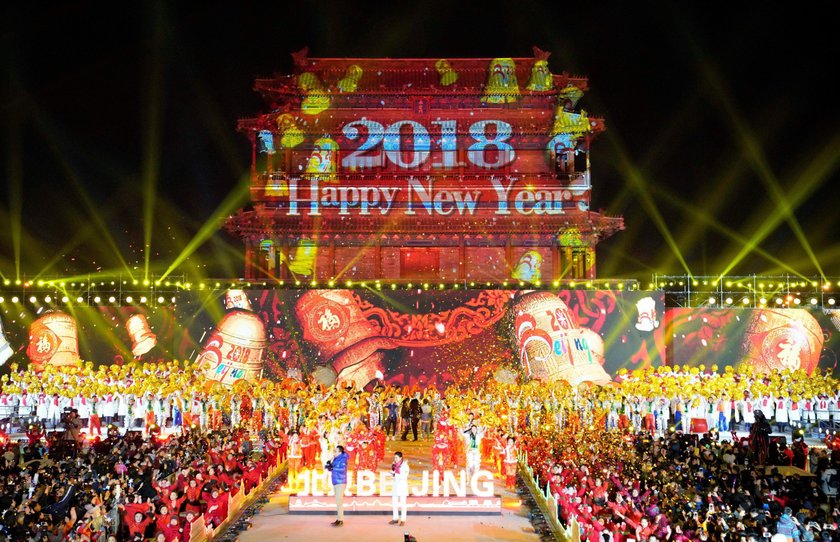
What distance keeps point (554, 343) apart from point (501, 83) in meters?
10.7

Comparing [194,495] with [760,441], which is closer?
[194,495]

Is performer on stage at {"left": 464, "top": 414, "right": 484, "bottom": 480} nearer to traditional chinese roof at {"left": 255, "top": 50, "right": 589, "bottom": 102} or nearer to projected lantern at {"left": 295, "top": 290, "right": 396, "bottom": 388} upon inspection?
projected lantern at {"left": 295, "top": 290, "right": 396, "bottom": 388}

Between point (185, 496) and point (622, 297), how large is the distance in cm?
1815

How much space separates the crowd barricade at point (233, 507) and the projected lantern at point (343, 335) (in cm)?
904

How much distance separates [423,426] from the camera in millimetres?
22734

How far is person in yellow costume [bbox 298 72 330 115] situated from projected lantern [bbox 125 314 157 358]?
10068 mm

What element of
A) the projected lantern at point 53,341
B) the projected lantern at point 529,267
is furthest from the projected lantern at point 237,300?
the projected lantern at point 529,267

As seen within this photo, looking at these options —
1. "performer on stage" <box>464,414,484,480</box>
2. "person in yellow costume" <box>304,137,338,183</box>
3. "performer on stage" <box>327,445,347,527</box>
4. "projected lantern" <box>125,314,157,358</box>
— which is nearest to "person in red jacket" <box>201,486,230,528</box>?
"performer on stage" <box>327,445,347,527</box>

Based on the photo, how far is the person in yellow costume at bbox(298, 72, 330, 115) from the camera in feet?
99.3

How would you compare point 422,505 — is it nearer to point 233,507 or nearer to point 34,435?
point 233,507

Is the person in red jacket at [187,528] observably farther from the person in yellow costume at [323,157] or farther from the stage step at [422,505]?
the person in yellow costume at [323,157]

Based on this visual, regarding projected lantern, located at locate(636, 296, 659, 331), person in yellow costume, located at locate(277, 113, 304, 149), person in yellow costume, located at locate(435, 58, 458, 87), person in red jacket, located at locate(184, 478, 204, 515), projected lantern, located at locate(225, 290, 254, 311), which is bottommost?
person in red jacket, located at locate(184, 478, 204, 515)

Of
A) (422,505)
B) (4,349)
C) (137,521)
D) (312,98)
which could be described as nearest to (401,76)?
(312,98)

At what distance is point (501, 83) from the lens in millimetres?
30375
